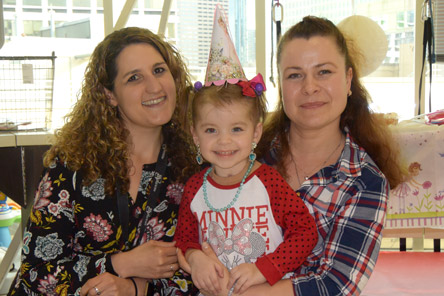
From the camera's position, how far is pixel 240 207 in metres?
1.46

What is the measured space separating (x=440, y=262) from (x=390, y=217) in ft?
1.12

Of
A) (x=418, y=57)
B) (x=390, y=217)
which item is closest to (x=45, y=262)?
(x=390, y=217)

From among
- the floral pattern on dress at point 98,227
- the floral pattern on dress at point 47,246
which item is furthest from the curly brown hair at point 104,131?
the floral pattern on dress at point 47,246

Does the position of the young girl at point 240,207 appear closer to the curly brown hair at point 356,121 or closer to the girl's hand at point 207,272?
the girl's hand at point 207,272

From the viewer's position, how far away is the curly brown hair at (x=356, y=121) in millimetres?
1624

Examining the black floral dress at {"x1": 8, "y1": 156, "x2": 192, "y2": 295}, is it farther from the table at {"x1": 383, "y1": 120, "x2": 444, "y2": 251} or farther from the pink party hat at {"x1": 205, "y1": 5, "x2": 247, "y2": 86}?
the table at {"x1": 383, "y1": 120, "x2": 444, "y2": 251}

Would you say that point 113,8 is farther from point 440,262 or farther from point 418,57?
point 440,262

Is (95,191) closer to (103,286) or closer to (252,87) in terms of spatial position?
(103,286)

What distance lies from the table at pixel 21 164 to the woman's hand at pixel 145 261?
47.4 inches

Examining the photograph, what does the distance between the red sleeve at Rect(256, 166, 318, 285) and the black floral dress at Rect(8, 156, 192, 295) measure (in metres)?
0.44

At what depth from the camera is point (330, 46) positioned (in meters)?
1.59

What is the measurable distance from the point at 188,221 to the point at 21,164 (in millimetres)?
1432

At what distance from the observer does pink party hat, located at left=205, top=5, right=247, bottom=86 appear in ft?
4.97

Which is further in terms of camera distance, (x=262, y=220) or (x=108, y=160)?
(x=108, y=160)
